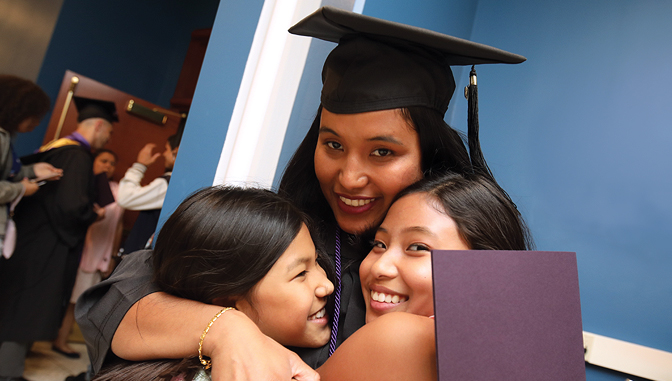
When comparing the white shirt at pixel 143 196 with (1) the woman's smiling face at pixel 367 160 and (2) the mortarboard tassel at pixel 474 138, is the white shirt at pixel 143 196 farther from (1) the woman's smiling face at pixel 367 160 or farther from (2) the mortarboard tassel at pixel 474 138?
(2) the mortarboard tassel at pixel 474 138

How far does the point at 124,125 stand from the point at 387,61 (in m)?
4.06

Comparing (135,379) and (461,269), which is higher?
(461,269)

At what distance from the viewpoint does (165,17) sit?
192 inches

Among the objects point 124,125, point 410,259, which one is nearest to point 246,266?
point 410,259

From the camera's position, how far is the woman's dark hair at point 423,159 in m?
1.15

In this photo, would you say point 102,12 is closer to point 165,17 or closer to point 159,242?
point 165,17

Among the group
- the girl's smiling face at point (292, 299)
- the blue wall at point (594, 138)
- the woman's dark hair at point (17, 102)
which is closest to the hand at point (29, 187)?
the woman's dark hair at point (17, 102)

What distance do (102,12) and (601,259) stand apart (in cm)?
449

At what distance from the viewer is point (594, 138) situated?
2.34 metres

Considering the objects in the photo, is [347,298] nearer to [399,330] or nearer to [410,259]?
[410,259]

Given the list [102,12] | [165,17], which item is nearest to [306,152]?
[102,12]

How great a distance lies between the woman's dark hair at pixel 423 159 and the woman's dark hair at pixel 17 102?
2302 millimetres

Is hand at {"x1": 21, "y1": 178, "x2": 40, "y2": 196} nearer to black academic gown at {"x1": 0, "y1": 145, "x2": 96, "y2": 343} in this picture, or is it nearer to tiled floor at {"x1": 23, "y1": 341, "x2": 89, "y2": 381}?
black academic gown at {"x1": 0, "y1": 145, "x2": 96, "y2": 343}

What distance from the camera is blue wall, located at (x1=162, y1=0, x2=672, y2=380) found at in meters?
2.15
